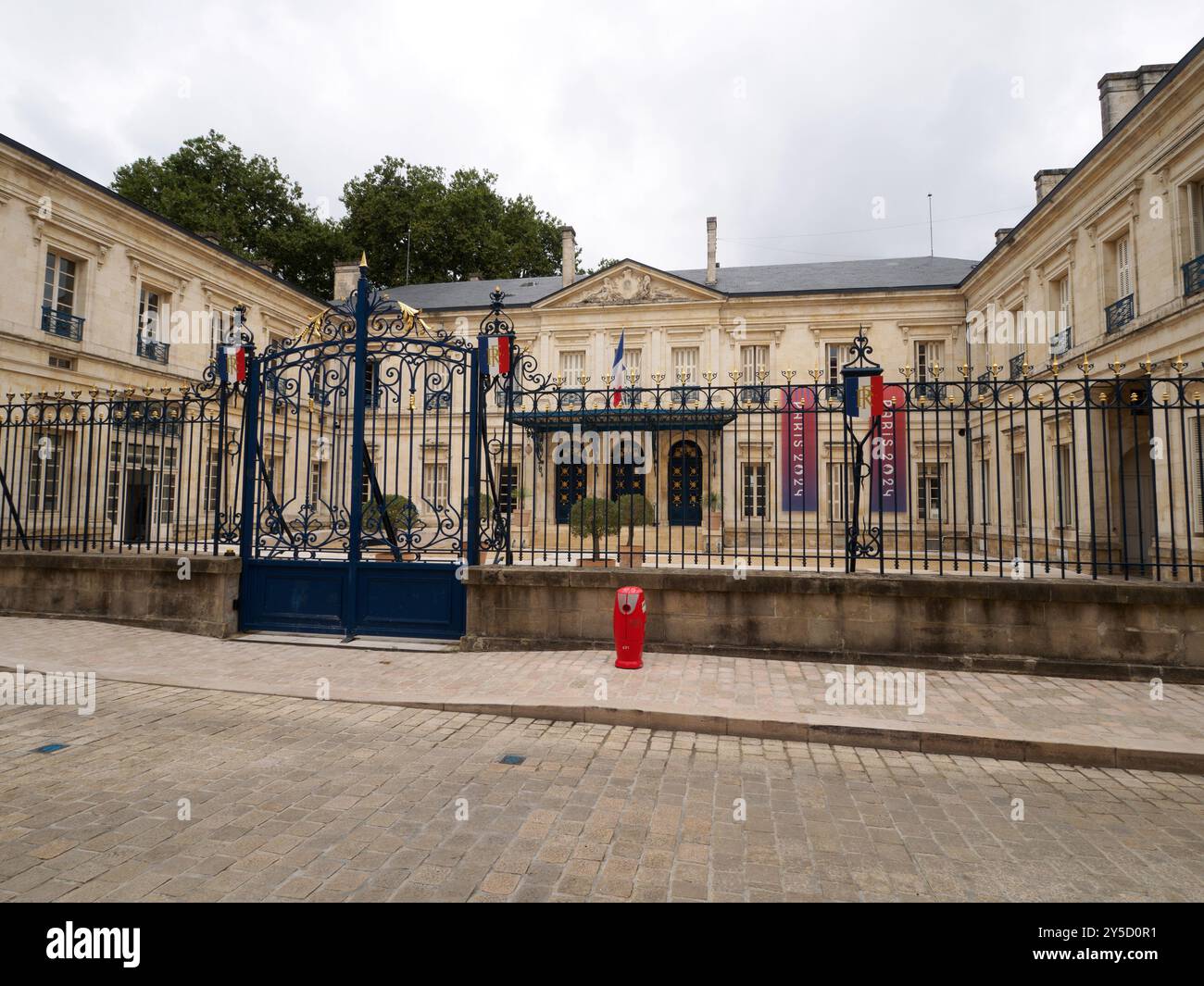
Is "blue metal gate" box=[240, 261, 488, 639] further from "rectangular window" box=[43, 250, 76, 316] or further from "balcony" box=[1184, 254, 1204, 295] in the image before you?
"rectangular window" box=[43, 250, 76, 316]

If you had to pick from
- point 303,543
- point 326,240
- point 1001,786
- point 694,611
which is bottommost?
point 1001,786

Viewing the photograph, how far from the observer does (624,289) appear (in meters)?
26.7

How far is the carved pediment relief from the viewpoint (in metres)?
26.3

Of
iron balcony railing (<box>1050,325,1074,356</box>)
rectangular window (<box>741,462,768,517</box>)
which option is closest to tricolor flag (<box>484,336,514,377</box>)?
rectangular window (<box>741,462,768,517</box>)

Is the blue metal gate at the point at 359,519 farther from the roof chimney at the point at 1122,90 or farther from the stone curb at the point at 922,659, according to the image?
the roof chimney at the point at 1122,90

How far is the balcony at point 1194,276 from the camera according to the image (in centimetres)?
1183

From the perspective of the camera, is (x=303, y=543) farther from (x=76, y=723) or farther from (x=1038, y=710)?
(x=1038, y=710)

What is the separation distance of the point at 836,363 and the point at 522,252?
75.2ft

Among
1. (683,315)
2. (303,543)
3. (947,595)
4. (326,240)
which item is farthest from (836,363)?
(326,240)

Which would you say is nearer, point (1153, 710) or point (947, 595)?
point (1153, 710)

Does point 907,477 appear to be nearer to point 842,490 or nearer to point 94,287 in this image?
point 842,490

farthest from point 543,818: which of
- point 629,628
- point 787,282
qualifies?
point 787,282

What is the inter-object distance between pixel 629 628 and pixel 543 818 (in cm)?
307

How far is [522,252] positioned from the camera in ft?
130
